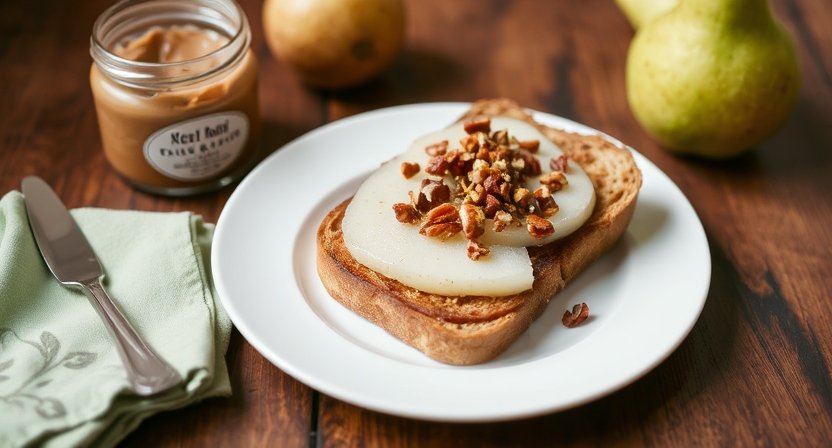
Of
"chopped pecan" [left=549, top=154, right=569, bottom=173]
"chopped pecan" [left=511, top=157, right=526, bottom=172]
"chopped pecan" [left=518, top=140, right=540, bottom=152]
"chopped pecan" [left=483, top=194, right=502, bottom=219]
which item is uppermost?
"chopped pecan" [left=483, top=194, right=502, bottom=219]

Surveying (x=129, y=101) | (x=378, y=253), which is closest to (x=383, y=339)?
(x=378, y=253)

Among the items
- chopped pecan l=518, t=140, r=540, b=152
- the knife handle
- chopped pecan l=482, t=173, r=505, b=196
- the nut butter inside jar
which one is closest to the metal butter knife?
the knife handle

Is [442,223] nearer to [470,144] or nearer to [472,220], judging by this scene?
[472,220]

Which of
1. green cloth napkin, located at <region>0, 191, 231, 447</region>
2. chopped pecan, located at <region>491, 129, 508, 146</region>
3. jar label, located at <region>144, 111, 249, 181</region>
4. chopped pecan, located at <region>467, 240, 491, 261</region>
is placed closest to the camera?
green cloth napkin, located at <region>0, 191, 231, 447</region>

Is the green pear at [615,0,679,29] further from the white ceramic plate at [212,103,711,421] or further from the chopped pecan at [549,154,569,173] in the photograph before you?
the chopped pecan at [549,154,569,173]

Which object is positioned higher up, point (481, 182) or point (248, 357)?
point (481, 182)

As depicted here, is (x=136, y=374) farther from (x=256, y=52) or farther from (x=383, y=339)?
(x=256, y=52)
